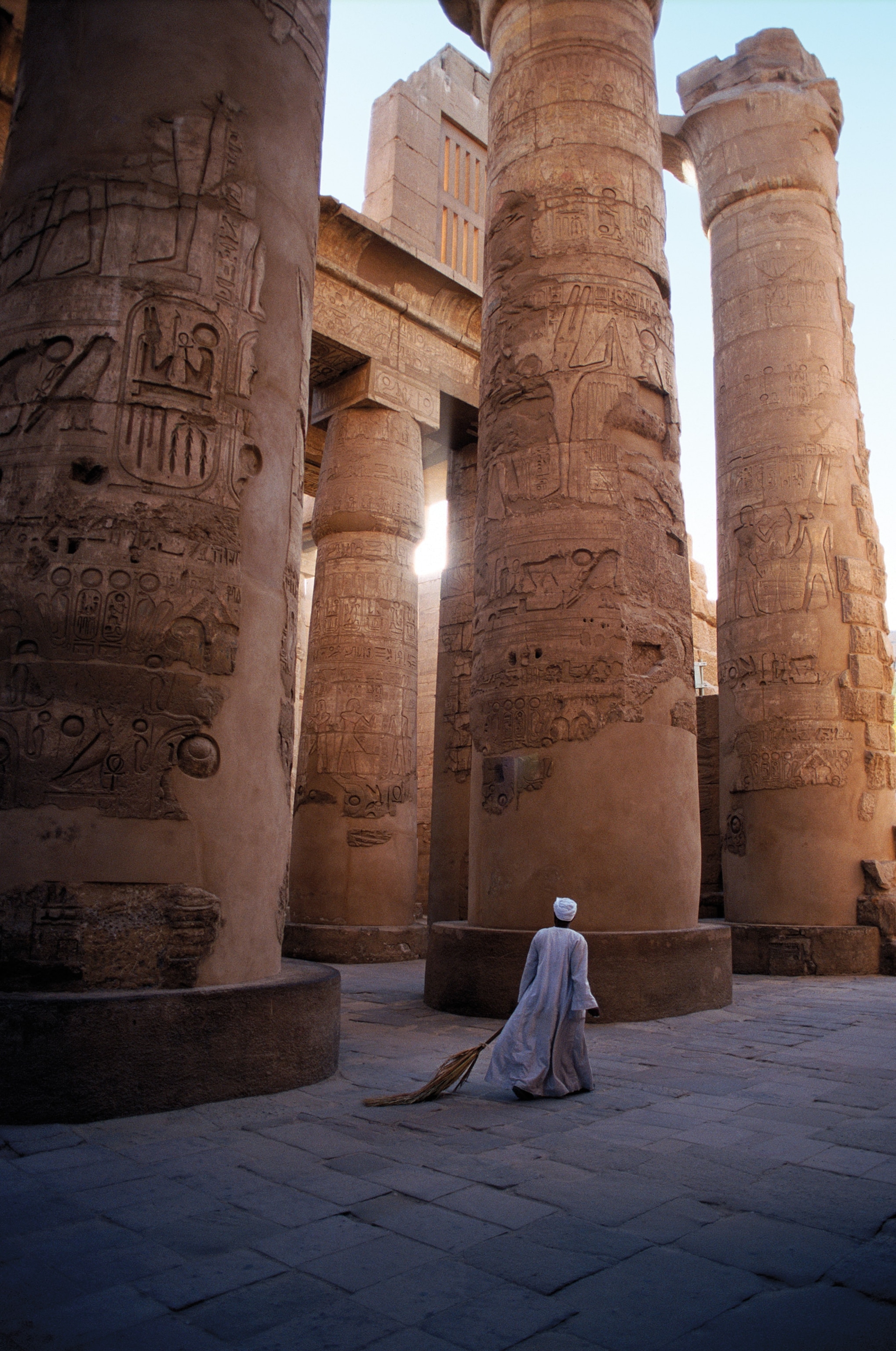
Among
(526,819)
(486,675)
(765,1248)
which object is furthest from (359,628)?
(765,1248)

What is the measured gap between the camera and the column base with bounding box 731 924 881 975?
9008mm

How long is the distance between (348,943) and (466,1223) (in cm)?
737

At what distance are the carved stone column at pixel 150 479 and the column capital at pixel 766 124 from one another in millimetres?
7801

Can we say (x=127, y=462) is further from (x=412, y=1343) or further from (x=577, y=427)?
(x=577, y=427)

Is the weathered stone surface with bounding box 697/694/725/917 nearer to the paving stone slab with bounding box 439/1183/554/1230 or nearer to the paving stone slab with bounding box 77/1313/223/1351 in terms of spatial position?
the paving stone slab with bounding box 439/1183/554/1230

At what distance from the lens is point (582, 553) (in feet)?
21.6

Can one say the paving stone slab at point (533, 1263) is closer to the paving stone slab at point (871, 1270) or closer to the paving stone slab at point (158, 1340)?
the paving stone slab at point (871, 1270)

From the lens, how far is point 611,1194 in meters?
2.90

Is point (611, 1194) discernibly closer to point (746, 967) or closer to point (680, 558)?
point (680, 558)

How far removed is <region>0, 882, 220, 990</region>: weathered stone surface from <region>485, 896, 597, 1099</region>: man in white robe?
56.7 inches

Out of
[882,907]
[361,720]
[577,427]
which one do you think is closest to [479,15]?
[577,427]

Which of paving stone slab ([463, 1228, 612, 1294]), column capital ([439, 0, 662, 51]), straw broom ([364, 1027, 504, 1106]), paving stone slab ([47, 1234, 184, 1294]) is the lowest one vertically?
paving stone slab ([47, 1234, 184, 1294])

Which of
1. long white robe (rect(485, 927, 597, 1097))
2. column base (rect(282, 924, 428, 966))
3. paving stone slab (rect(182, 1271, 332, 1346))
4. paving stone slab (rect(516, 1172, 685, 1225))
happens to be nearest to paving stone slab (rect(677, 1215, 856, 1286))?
paving stone slab (rect(516, 1172, 685, 1225))

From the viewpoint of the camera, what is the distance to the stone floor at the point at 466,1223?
6.78 feet
